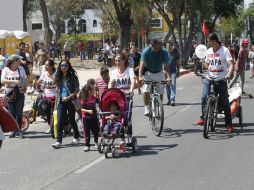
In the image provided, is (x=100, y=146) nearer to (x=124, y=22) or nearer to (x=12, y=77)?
(x=12, y=77)

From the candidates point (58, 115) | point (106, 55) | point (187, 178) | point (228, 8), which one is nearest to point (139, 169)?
point (187, 178)

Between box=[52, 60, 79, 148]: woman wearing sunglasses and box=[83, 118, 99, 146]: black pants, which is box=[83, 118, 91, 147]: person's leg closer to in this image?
box=[83, 118, 99, 146]: black pants

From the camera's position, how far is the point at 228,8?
49.0m

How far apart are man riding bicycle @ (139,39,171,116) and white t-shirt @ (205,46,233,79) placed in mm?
992

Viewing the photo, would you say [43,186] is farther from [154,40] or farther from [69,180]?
[154,40]

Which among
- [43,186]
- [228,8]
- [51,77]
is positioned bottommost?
[43,186]

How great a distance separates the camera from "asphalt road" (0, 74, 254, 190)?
314 inches

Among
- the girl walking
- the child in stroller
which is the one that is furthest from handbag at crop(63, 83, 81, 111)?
the child in stroller

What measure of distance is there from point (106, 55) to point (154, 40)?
101 ft

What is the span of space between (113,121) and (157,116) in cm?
202

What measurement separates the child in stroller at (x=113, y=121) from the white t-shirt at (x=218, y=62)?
2430mm

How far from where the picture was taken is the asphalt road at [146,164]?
799 centimetres

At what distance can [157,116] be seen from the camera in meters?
12.1

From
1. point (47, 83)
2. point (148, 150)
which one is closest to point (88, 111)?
point (148, 150)
